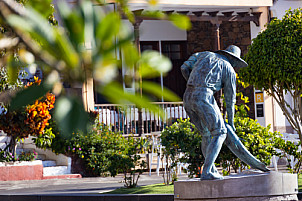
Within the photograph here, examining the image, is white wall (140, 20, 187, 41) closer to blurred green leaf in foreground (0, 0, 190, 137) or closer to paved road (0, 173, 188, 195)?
paved road (0, 173, 188, 195)

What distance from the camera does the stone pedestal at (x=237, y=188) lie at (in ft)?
19.9

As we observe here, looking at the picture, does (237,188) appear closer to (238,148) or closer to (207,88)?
(238,148)

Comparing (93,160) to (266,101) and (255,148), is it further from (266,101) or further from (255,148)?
(266,101)

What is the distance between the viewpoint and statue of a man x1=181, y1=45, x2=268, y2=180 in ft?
20.4

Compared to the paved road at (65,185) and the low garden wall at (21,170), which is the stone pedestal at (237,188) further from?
the low garden wall at (21,170)

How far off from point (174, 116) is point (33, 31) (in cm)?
1443

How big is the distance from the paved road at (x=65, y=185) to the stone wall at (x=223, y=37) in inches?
264

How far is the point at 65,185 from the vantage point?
35.0ft

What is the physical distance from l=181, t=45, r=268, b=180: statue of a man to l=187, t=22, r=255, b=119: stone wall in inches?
413

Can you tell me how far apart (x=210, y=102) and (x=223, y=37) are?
11.7m

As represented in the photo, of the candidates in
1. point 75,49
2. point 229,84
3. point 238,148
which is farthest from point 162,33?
point 75,49

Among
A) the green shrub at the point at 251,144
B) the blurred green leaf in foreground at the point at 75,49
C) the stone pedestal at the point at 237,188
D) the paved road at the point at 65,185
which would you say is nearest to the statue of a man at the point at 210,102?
the stone pedestal at the point at 237,188

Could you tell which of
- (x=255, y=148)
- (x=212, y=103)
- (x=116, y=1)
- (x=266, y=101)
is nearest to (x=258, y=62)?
(x=255, y=148)

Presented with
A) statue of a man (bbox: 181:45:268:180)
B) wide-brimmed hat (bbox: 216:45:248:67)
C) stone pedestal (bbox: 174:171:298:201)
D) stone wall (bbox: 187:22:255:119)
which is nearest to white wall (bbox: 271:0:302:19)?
stone wall (bbox: 187:22:255:119)
